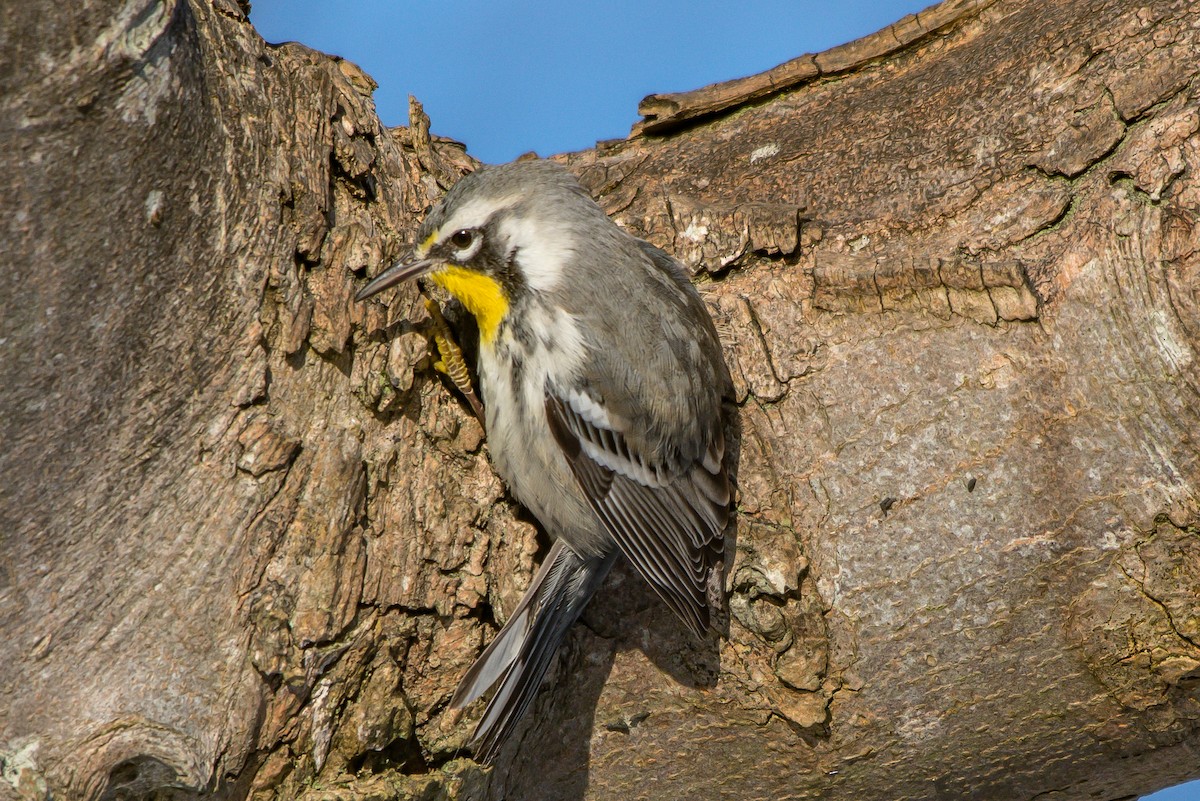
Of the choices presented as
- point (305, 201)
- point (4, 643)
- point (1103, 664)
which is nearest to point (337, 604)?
point (4, 643)

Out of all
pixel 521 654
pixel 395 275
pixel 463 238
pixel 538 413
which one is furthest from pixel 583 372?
pixel 521 654

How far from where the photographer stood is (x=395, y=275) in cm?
225

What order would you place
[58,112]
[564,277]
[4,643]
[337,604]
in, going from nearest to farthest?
[58,112] < [4,643] < [337,604] < [564,277]

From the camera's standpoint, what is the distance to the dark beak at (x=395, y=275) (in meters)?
2.17

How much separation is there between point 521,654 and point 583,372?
0.74 metres

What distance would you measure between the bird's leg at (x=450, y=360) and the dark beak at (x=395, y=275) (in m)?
0.15

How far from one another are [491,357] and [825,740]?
122 centimetres

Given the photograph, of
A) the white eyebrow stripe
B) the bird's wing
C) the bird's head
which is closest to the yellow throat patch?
the bird's head

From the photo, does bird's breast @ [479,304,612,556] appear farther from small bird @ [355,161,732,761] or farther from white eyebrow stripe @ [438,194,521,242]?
white eyebrow stripe @ [438,194,521,242]

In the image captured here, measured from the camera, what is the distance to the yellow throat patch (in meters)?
2.59

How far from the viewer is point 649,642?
86.9 inches

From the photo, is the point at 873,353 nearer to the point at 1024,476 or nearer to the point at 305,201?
the point at 1024,476

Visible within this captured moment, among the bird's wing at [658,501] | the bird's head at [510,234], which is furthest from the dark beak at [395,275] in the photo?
the bird's wing at [658,501]

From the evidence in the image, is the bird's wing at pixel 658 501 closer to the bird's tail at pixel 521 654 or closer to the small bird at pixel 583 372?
the small bird at pixel 583 372
